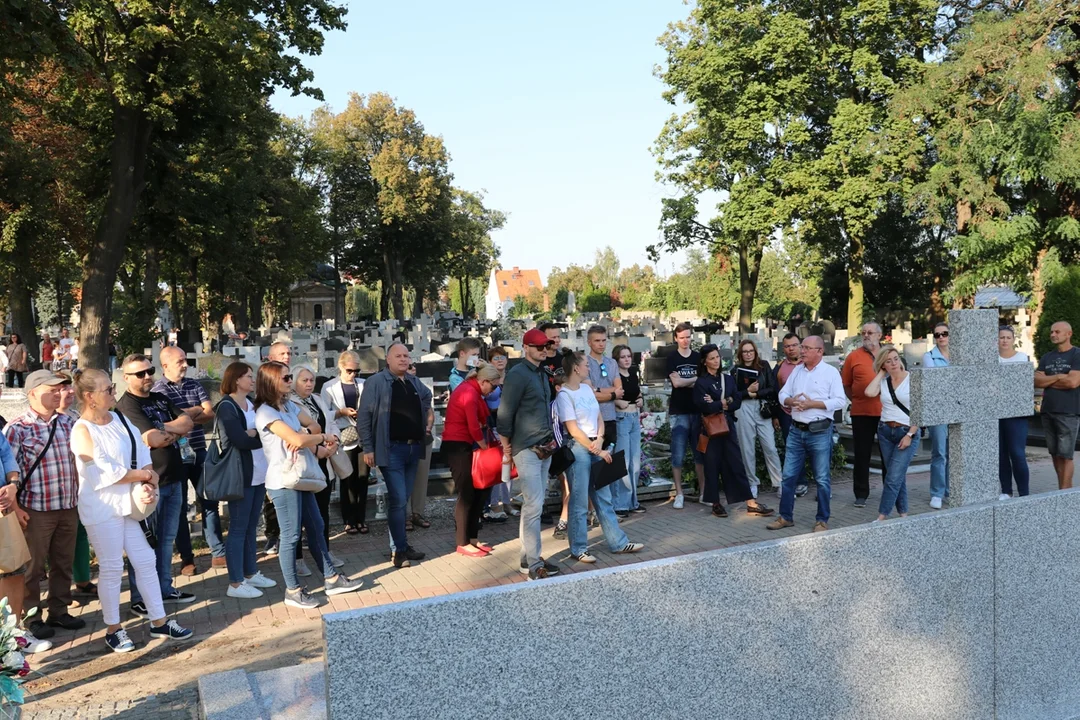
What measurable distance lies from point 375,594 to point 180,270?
126 feet

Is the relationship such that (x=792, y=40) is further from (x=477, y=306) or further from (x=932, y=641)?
(x=477, y=306)

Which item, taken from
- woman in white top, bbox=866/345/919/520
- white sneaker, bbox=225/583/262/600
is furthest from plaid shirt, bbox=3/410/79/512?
woman in white top, bbox=866/345/919/520

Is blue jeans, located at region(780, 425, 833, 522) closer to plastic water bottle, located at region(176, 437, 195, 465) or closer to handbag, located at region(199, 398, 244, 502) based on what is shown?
handbag, located at region(199, 398, 244, 502)

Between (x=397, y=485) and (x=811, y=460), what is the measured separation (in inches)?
146

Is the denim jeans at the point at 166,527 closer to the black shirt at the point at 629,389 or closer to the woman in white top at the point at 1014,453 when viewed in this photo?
the black shirt at the point at 629,389

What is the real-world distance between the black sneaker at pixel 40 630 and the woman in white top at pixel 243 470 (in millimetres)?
1222

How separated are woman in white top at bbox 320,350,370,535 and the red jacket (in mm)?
1232

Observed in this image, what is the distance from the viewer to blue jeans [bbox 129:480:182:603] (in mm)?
6443

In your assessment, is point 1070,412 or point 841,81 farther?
point 841,81

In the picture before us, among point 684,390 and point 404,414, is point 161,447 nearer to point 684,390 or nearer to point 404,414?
point 404,414

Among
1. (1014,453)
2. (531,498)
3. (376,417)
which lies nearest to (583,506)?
(531,498)

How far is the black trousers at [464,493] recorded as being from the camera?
24.5ft

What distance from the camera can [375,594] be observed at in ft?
21.7

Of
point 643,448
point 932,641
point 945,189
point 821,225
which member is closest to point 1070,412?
point 643,448
